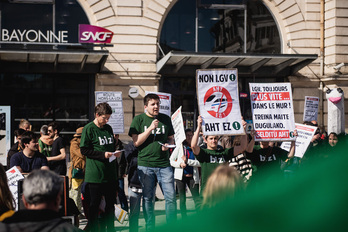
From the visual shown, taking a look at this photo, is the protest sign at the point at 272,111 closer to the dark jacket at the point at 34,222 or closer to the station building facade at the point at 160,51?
the dark jacket at the point at 34,222

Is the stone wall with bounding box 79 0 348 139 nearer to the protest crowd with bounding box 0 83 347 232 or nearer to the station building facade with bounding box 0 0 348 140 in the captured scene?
the station building facade with bounding box 0 0 348 140

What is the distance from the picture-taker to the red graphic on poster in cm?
682

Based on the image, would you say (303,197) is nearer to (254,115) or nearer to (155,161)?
(155,161)

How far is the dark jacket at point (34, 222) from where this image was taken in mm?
2734

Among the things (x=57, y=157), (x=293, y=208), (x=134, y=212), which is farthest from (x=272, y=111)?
(x=293, y=208)

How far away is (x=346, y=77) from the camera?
18344 mm

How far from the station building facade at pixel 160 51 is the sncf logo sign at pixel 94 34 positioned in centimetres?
32

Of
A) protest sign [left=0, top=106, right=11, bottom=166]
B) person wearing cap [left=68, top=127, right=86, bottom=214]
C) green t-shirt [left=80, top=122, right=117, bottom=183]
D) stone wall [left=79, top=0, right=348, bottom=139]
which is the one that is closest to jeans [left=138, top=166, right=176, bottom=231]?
green t-shirt [left=80, top=122, right=117, bottom=183]

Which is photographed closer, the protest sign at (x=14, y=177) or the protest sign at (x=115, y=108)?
the protest sign at (x=14, y=177)

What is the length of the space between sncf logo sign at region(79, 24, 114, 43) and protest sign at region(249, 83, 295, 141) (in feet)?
30.7

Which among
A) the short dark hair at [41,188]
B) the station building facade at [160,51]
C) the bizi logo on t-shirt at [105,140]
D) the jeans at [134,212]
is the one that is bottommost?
the jeans at [134,212]

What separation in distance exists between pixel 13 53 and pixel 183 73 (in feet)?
19.9

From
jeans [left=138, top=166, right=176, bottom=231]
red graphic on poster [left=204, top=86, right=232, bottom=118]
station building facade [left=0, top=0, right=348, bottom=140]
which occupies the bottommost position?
jeans [left=138, top=166, right=176, bottom=231]

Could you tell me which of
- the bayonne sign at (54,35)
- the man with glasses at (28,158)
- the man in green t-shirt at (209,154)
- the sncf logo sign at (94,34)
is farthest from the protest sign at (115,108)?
the sncf logo sign at (94,34)
